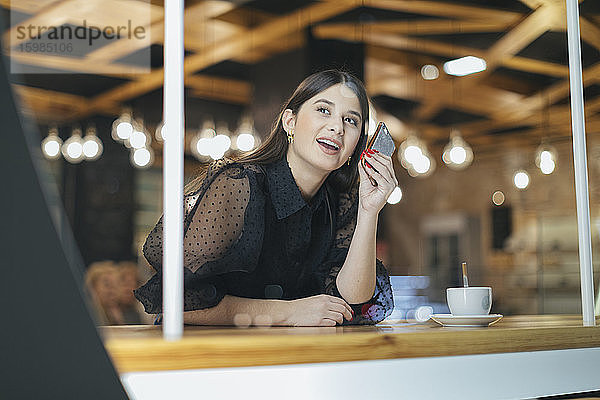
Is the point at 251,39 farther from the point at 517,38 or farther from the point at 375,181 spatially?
the point at 375,181

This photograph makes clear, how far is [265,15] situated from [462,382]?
14.1 feet

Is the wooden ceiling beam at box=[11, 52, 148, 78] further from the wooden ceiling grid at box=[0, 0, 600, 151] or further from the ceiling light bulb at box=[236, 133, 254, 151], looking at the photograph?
the ceiling light bulb at box=[236, 133, 254, 151]

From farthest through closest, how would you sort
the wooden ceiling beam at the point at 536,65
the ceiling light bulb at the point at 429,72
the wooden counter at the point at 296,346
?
the ceiling light bulb at the point at 429,72 → the wooden ceiling beam at the point at 536,65 → the wooden counter at the point at 296,346

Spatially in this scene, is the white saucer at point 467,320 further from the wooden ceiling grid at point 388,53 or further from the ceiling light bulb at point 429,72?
the ceiling light bulb at point 429,72

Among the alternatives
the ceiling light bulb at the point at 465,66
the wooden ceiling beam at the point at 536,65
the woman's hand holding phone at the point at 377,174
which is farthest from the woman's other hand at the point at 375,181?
the ceiling light bulb at the point at 465,66

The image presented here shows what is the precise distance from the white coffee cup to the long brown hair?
505 mm

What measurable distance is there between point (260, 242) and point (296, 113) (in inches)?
16.4

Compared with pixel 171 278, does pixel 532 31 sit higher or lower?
higher

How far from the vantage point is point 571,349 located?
1.50 metres

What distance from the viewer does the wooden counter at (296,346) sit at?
939 mm

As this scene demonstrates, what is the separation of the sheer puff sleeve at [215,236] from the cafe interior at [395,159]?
0.52ft

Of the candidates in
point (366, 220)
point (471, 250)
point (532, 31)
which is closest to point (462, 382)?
point (366, 220)

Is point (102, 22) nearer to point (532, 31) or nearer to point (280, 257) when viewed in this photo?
point (532, 31)

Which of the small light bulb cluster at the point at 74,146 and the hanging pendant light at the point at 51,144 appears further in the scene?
the hanging pendant light at the point at 51,144
